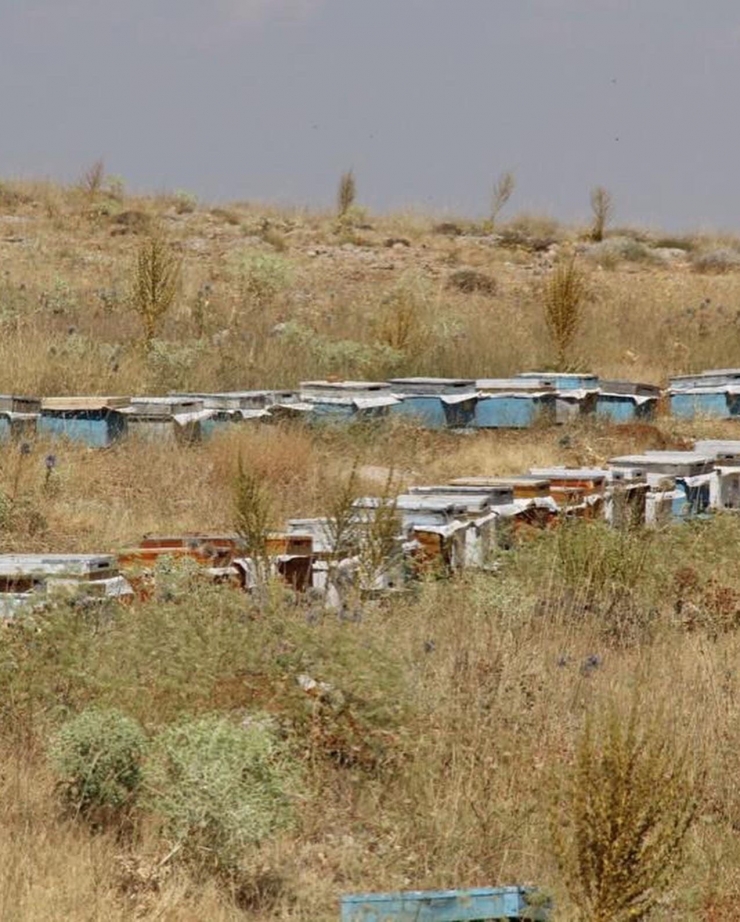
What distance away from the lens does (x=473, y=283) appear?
74.3ft

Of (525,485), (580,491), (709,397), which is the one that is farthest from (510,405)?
(525,485)

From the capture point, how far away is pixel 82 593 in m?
6.00

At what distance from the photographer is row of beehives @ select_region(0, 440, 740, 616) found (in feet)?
21.0

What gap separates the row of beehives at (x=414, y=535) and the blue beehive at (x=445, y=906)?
224 centimetres

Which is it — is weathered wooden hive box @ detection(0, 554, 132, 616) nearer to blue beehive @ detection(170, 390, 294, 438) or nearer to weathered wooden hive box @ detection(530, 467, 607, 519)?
weathered wooden hive box @ detection(530, 467, 607, 519)

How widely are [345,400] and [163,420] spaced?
1.53 m

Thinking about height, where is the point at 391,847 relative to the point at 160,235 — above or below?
below

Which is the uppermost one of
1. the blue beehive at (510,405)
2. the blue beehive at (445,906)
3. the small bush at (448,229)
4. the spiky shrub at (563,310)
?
the small bush at (448,229)

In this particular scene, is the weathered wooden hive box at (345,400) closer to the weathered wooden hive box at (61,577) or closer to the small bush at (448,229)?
the weathered wooden hive box at (61,577)

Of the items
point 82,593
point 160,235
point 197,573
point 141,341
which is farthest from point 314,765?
point 160,235

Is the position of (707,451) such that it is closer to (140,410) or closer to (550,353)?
(140,410)

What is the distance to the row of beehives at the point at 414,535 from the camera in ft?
21.0

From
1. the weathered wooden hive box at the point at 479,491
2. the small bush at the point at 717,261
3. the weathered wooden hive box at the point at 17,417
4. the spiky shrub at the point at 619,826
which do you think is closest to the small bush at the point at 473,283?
the small bush at the point at 717,261

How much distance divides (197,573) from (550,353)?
31.6 feet
